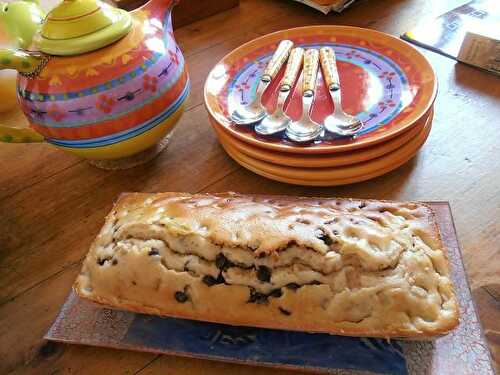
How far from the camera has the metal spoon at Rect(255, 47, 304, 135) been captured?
2.37ft

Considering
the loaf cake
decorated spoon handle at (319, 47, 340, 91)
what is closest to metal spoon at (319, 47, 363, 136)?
decorated spoon handle at (319, 47, 340, 91)

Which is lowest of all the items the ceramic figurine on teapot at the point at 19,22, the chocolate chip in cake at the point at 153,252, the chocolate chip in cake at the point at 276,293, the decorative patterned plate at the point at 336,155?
the chocolate chip in cake at the point at 276,293

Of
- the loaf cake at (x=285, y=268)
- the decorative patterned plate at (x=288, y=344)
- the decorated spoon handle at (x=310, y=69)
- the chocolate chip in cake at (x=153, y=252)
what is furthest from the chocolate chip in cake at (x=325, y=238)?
the decorated spoon handle at (x=310, y=69)

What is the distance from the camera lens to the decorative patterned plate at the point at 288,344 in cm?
48

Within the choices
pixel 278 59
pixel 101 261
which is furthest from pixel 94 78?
pixel 278 59

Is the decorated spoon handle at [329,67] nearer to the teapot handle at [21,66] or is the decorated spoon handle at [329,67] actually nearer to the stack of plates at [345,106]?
the stack of plates at [345,106]

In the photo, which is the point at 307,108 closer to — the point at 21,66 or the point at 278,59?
the point at 278,59

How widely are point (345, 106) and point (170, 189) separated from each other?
13.9 inches

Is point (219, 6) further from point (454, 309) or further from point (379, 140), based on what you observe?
point (454, 309)

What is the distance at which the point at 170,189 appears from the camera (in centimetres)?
76

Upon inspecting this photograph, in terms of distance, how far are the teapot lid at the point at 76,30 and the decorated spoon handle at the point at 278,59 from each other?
0.98 feet

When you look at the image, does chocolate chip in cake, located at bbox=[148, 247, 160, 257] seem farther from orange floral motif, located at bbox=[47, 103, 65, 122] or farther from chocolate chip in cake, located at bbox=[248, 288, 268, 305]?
orange floral motif, located at bbox=[47, 103, 65, 122]

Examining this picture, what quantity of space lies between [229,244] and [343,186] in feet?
0.87

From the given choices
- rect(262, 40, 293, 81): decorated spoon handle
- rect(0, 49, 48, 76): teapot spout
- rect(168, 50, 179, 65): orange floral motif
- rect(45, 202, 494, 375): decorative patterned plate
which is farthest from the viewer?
rect(262, 40, 293, 81): decorated spoon handle
